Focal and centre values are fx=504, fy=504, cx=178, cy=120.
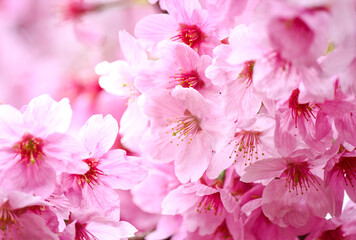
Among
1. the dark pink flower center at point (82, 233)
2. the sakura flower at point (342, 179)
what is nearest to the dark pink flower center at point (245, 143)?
the sakura flower at point (342, 179)

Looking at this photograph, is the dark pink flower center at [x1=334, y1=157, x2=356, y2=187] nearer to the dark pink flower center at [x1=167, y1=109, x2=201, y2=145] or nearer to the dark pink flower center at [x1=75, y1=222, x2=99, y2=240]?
the dark pink flower center at [x1=167, y1=109, x2=201, y2=145]

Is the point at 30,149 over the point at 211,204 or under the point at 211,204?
over

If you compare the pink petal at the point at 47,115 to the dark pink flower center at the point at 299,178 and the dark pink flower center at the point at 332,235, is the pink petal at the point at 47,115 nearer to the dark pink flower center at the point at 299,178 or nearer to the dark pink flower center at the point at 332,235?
the dark pink flower center at the point at 299,178

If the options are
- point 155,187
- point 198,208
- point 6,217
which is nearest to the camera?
point 6,217

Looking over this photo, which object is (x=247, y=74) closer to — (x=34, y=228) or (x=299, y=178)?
(x=299, y=178)

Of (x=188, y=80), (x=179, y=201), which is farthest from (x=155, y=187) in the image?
(x=188, y=80)

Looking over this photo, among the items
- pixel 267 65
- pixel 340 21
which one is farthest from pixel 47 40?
pixel 340 21

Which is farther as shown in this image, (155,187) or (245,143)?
(155,187)
